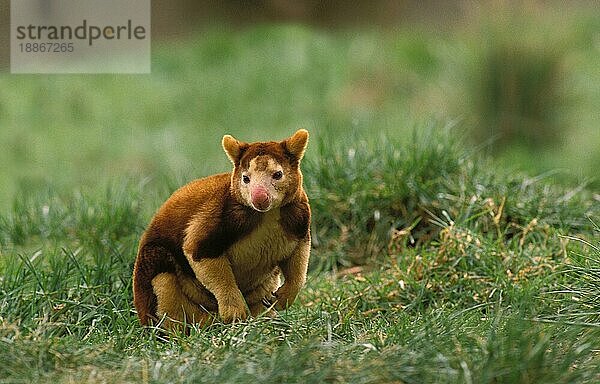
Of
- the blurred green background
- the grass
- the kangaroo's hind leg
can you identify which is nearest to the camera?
the grass

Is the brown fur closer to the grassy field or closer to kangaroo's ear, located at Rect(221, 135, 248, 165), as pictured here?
kangaroo's ear, located at Rect(221, 135, 248, 165)

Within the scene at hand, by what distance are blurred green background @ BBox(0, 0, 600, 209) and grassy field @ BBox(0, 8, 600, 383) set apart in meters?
0.03

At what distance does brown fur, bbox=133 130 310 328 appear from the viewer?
146 inches

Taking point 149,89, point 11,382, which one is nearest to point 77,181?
point 149,89

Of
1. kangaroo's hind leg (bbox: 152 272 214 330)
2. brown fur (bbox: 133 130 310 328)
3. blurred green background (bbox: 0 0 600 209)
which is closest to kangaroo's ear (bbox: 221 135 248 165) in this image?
brown fur (bbox: 133 130 310 328)

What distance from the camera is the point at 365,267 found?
5.39 m

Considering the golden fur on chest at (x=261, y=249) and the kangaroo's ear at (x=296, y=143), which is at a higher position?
the kangaroo's ear at (x=296, y=143)

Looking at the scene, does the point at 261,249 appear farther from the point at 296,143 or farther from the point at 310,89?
the point at 310,89

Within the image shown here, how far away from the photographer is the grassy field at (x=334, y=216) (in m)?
3.32

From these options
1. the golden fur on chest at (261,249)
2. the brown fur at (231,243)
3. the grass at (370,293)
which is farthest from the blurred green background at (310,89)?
the golden fur on chest at (261,249)

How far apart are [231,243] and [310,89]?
20.3 feet

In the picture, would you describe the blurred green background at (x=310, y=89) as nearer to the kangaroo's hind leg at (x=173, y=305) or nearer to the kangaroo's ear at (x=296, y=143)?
the kangaroo's hind leg at (x=173, y=305)

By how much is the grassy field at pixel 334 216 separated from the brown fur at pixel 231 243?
14cm

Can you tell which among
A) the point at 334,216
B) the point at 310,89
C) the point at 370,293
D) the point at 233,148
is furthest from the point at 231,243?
the point at 310,89
